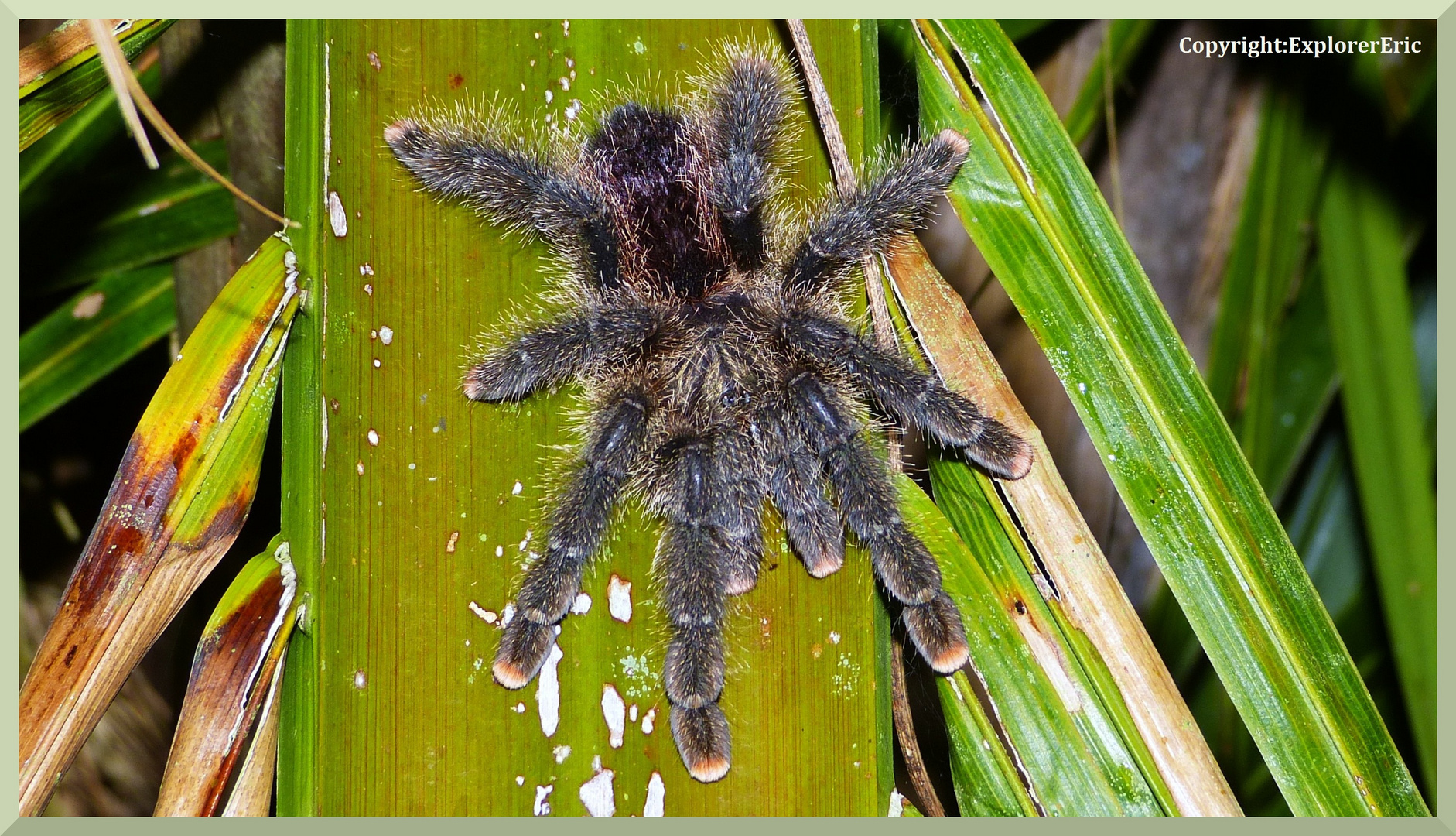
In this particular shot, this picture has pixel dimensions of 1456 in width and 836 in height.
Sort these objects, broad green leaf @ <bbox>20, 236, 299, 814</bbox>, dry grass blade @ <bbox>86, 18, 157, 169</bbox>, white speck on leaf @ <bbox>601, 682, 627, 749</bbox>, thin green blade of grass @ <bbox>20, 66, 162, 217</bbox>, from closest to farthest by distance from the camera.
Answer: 1. dry grass blade @ <bbox>86, 18, 157, 169</bbox>
2. broad green leaf @ <bbox>20, 236, 299, 814</bbox>
3. white speck on leaf @ <bbox>601, 682, 627, 749</bbox>
4. thin green blade of grass @ <bbox>20, 66, 162, 217</bbox>

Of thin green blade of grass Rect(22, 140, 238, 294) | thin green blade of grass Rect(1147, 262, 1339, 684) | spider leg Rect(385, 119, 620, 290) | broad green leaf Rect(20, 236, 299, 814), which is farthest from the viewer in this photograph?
thin green blade of grass Rect(1147, 262, 1339, 684)

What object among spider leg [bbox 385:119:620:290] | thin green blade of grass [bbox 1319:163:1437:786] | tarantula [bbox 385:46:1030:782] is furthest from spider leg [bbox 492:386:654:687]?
thin green blade of grass [bbox 1319:163:1437:786]

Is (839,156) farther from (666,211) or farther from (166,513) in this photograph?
(166,513)

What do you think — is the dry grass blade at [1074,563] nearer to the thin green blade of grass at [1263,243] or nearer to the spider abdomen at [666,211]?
the spider abdomen at [666,211]

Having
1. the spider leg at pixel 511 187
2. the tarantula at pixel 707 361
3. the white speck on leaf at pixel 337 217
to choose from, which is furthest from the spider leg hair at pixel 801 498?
the white speck on leaf at pixel 337 217

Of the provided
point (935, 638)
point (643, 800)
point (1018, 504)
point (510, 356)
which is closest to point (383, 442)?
point (510, 356)

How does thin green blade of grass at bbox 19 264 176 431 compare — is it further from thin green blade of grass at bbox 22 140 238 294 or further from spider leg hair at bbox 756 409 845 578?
spider leg hair at bbox 756 409 845 578

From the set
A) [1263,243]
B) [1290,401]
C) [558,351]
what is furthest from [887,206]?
[1290,401]
